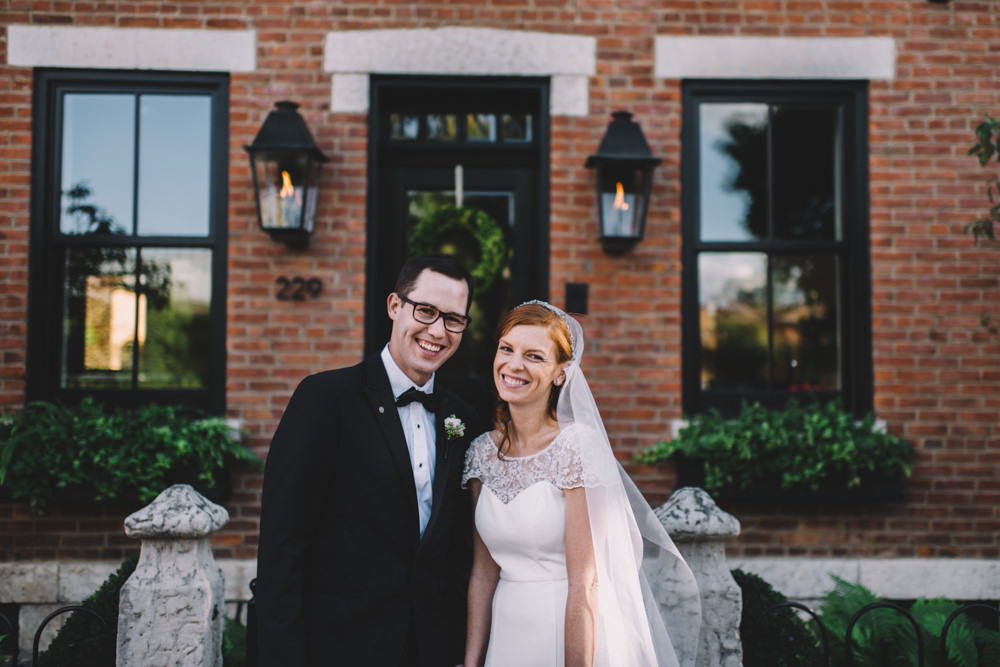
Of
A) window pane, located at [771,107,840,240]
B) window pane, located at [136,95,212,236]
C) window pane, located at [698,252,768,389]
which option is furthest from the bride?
window pane, located at [136,95,212,236]

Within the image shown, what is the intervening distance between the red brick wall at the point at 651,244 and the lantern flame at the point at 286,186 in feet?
0.96

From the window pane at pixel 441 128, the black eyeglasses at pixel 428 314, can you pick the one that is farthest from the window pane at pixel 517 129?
the black eyeglasses at pixel 428 314

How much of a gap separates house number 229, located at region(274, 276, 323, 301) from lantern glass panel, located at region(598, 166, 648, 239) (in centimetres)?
195

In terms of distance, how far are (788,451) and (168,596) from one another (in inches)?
145

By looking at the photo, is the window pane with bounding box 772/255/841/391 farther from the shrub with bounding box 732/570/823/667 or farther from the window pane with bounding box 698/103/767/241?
the shrub with bounding box 732/570/823/667

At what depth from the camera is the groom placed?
2338mm

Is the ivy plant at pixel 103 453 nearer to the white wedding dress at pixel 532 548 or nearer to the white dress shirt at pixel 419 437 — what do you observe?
the white dress shirt at pixel 419 437

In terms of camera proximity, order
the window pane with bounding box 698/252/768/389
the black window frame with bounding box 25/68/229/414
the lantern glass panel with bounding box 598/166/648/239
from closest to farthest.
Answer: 1. the lantern glass panel with bounding box 598/166/648/239
2. the black window frame with bounding box 25/68/229/414
3. the window pane with bounding box 698/252/768/389

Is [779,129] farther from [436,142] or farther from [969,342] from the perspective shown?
[436,142]

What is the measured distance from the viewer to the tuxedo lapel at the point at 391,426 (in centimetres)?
245

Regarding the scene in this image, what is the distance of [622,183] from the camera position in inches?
187

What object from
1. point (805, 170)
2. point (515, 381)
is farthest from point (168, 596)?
point (805, 170)

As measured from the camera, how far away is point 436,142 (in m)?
5.21

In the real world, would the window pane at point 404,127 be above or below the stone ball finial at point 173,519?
above
